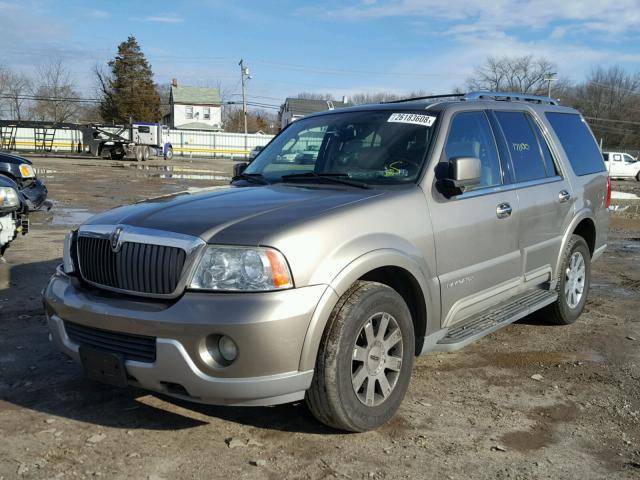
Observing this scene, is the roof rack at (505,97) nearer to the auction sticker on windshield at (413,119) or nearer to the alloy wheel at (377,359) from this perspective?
the auction sticker on windshield at (413,119)

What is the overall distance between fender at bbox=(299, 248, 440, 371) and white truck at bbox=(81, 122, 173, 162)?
136 ft

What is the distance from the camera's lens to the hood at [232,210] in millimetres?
3061

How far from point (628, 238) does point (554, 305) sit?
7.05 metres

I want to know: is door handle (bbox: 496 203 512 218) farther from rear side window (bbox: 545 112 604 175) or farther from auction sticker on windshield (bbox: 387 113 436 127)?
rear side window (bbox: 545 112 604 175)

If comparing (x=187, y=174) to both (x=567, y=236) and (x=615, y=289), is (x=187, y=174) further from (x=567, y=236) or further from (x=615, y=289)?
(x=567, y=236)

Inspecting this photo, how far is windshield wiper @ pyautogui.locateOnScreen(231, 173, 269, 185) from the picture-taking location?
172 inches

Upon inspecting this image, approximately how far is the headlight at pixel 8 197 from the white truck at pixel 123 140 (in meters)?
37.3

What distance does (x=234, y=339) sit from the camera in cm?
285

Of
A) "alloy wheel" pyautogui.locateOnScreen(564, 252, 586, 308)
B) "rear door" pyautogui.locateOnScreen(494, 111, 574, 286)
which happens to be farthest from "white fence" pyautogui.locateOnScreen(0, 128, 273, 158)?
"rear door" pyautogui.locateOnScreen(494, 111, 574, 286)

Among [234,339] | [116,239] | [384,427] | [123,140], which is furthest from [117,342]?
[123,140]

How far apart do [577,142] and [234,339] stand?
4.40 metres

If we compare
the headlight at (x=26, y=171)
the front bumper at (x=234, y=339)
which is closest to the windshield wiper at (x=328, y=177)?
the front bumper at (x=234, y=339)

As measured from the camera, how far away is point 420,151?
4.04 meters

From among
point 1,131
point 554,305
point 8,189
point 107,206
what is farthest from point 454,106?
point 1,131
